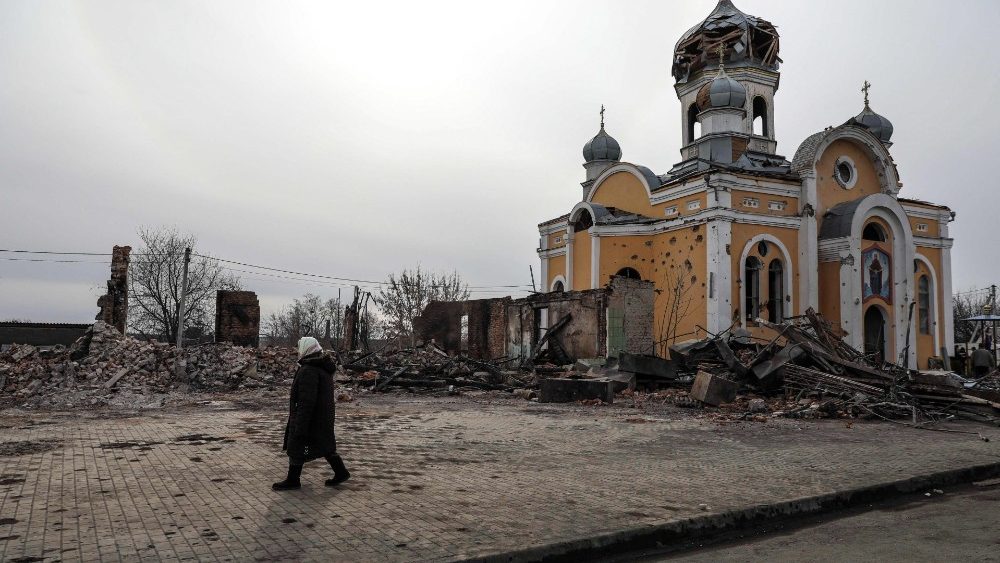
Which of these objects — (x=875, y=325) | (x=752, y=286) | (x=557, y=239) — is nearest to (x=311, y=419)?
(x=752, y=286)

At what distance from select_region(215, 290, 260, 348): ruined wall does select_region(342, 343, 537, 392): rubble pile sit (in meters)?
3.93

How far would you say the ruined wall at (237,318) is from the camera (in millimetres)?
23431

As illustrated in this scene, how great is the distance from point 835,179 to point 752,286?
6.20 m

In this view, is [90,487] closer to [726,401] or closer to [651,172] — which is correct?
[726,401]

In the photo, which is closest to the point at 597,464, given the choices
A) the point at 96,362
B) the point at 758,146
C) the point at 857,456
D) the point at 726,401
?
the point at 857,456

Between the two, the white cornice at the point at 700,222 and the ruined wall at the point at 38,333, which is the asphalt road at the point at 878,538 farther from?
the ruined wall at the point at 38,333

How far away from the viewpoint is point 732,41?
3250cm

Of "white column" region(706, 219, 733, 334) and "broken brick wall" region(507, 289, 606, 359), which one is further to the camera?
"white column" region(706, 219, 733, 334)

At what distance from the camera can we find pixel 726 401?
46.1 ft

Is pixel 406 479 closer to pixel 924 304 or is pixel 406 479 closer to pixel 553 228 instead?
pixel 553 228

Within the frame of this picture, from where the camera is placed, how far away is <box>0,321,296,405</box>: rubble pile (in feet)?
54.3

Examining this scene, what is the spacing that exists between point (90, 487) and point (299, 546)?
8.83 feet

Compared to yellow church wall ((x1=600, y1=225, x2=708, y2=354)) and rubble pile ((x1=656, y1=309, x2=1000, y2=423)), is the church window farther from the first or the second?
rubble pile ((x1=656, y1=309, x2=1000, y2=423))

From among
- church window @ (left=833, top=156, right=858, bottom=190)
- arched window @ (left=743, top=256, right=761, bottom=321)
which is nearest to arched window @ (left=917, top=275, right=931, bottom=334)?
church window @ (left=833, top=156, right=858, bottom=190)
